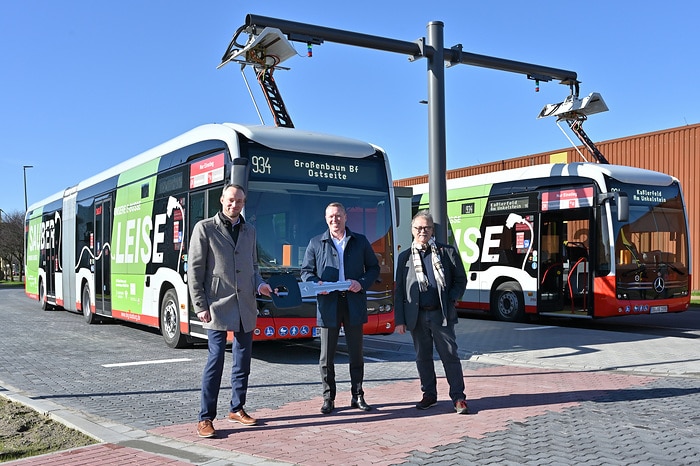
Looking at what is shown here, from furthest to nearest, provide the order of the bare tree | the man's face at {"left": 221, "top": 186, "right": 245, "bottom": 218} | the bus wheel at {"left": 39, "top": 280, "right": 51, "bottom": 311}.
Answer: the bare tree, the bus wheel at {"left": 39, "top": 280, "right": 51, "bottom": 311}, the man's face at {"left": 221, "top": 186, "right": 245, "bottom": 218}

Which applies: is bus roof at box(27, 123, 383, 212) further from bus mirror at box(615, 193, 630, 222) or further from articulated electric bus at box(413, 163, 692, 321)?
articulated electric bus at box(413, 163, 692, 321)

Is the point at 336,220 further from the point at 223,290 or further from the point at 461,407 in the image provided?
the point at 461,407

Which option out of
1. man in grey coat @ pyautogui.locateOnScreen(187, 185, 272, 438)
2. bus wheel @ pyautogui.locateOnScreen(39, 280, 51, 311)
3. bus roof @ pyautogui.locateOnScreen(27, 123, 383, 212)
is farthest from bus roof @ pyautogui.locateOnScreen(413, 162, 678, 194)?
bus wheel @ pyautogui.locateOnScreen(39, 280, 51, 311)

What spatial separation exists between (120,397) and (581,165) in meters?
10.4

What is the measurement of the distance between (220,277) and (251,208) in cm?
339

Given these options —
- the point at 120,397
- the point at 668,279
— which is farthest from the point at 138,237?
the point at 668,279

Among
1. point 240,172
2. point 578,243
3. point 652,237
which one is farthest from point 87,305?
point 652,237

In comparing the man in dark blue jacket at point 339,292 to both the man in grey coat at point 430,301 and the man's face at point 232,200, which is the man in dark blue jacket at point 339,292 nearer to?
the man in grey coat at point 430,301

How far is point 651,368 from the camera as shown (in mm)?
9172

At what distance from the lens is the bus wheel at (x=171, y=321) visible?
427 inches

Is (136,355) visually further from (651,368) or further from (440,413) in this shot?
(651,368)

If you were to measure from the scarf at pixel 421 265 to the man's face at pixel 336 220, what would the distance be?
0.71m

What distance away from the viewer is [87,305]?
15898mm

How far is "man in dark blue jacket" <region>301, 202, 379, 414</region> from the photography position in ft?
21.4
